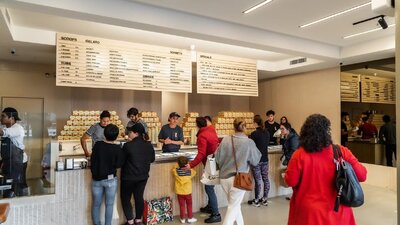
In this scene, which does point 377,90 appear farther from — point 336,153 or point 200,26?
point 336,153

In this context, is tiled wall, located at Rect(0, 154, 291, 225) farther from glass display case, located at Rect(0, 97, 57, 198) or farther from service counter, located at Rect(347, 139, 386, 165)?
service counter, located at Rect(347, 139, 386, 165)

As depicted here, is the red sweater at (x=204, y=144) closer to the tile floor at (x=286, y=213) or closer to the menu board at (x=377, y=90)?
the tile floor at (x=286, y=213)

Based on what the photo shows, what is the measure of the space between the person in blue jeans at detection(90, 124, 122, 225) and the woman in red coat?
7.40 feet

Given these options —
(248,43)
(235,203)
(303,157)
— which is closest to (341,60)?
(248,43)

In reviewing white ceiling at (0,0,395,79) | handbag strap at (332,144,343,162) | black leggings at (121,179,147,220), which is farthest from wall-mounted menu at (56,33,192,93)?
handbag strap at (332,144,343,162)

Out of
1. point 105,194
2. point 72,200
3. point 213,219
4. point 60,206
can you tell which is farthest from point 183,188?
point 60,206

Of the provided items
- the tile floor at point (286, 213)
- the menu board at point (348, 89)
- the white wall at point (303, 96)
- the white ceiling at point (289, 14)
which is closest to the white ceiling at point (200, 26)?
the white ceiling at point (289, 14)

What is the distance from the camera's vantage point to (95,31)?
531cm

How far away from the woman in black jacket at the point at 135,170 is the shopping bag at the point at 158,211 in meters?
0.17

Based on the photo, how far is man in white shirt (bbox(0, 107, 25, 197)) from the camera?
11.6 feet

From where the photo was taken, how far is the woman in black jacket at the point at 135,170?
12.3 ft

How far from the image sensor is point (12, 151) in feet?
11.9

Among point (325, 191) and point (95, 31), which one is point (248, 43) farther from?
point (325, 191)

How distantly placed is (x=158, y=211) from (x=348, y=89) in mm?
5804
